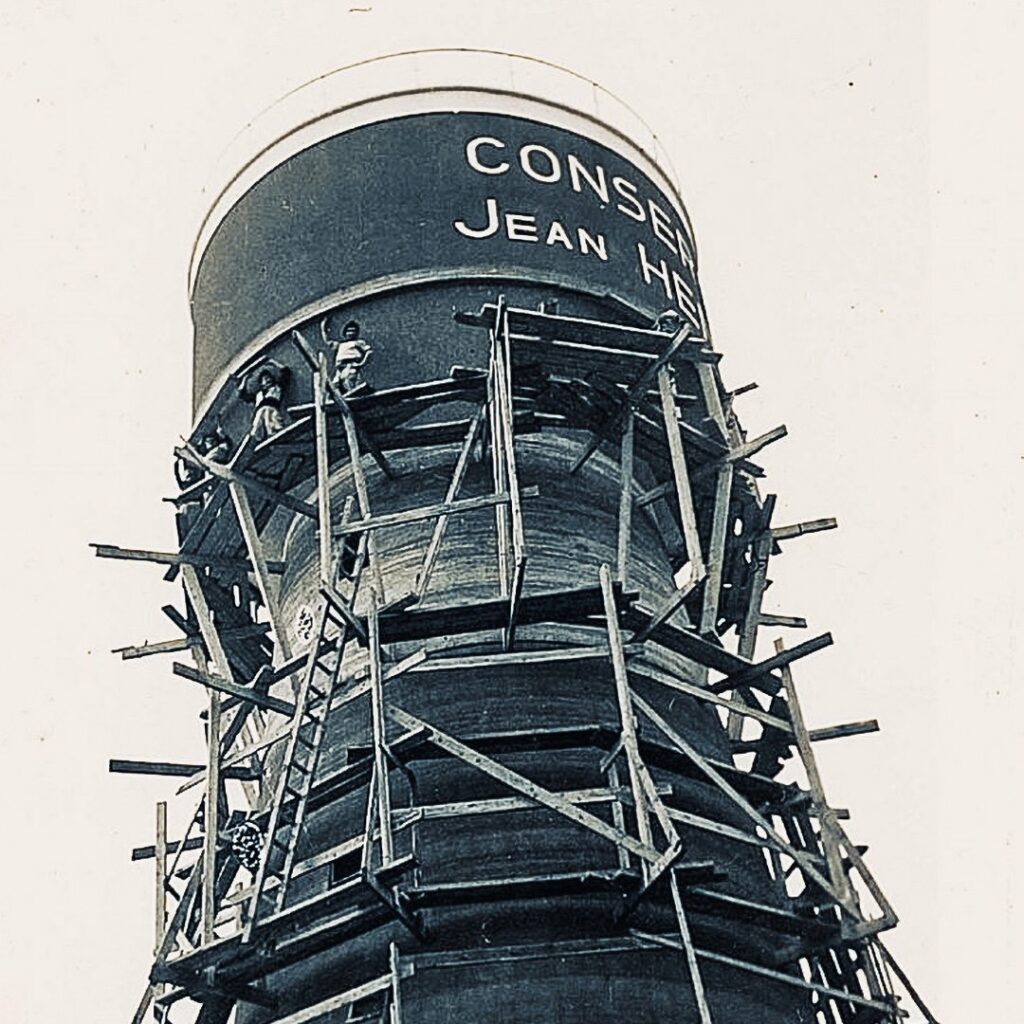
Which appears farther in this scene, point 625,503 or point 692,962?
point 625,503

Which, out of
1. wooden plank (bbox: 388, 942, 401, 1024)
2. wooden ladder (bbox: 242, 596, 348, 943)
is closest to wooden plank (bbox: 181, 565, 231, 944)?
wooden ladder (bbox: 242, 596, 348, 943)

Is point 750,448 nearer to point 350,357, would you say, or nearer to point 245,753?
point 350,357

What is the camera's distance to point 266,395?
63.0ft

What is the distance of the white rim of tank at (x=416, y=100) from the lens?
67.2 feet

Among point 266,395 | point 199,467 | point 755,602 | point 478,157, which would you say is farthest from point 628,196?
point 199,467

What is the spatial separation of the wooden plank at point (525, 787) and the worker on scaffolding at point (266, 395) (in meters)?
4.13

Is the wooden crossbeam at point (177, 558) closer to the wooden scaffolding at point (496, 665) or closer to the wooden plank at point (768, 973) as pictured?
the wooden scaffolding at point (496, 665)

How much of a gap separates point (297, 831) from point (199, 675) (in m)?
2.15

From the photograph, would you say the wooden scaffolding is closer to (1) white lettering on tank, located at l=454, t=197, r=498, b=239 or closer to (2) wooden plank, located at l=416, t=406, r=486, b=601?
(2) wooden plank, located at l=416, t=406, r=486, b=601

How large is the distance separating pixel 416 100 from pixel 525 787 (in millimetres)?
8544

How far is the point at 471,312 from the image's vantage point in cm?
1902

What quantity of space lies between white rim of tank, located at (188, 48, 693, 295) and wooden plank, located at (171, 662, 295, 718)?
619 centimetres

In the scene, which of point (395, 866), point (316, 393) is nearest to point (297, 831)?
point (395, 866)


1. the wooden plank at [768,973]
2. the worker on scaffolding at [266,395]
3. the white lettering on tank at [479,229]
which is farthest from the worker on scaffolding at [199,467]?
the wooden plank at [768,973]
